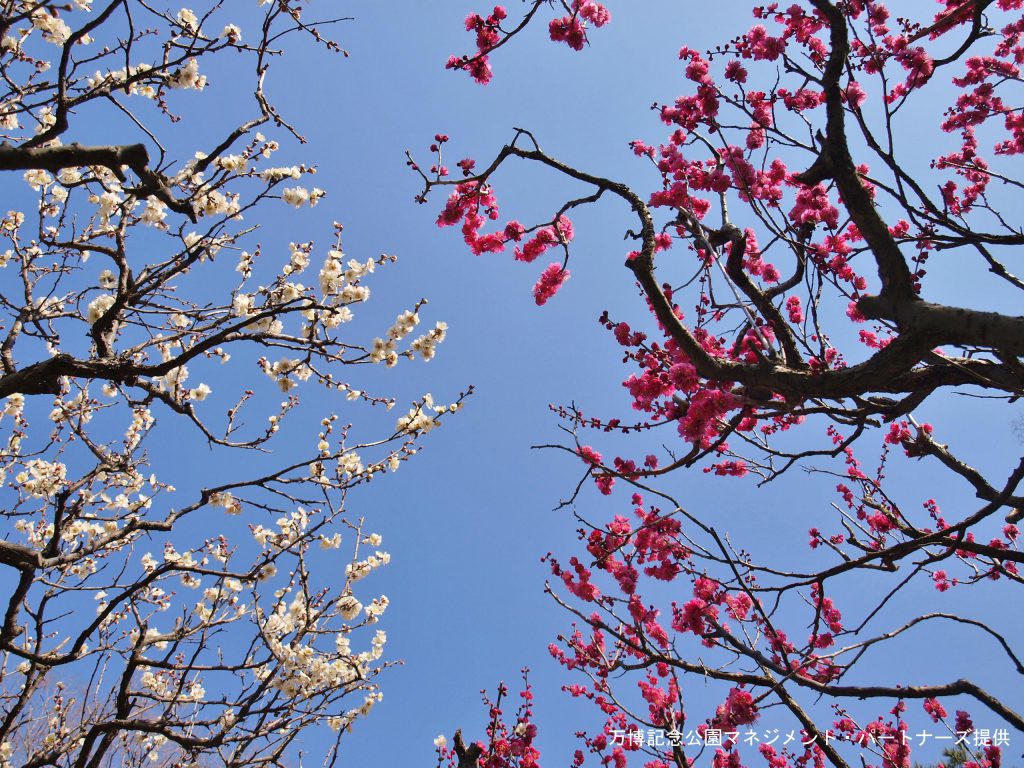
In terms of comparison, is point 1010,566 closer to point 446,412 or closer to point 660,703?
point 660,703

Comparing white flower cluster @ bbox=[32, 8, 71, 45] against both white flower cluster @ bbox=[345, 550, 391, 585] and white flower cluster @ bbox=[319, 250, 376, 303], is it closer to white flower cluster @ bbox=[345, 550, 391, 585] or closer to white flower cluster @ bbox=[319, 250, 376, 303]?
white flower cluster @ bbox=[319, 250, 376, 303]

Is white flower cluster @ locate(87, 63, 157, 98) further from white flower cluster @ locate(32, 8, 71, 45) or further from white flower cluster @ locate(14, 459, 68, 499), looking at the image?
white flower cluster @ locate(14, 459, 68, 499)

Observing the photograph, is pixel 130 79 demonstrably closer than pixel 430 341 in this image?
Yes

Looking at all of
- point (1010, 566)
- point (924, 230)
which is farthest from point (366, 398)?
point (1010, 566)

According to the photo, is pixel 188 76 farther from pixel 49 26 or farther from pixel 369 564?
pixel 369 564

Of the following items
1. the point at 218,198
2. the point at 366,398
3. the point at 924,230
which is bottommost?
the point at 366,398

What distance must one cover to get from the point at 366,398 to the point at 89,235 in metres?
2.77

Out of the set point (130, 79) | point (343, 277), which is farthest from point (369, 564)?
point (130, 79)

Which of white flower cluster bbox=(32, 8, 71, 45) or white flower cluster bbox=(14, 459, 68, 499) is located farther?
white flower cluster bbox=(14, 459, 68, 499)

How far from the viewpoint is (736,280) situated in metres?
4.15

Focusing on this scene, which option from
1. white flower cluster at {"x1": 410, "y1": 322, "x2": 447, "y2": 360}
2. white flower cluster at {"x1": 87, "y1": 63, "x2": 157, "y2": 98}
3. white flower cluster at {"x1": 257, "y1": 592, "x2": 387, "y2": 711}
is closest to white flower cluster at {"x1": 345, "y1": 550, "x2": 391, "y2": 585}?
white flower cluster at {"x1": 257, "y1": 592, "x2": 387, "y2": 711}

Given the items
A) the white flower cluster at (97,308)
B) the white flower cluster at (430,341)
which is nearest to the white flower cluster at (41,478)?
the white flower cluster at (97,308)

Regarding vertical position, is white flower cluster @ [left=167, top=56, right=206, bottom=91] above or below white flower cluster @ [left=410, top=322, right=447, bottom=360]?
above

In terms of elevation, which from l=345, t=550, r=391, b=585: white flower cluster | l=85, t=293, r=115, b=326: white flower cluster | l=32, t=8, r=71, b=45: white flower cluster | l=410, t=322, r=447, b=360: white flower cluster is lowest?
l=345, t=550, r=391, b=585: white flower cluster
